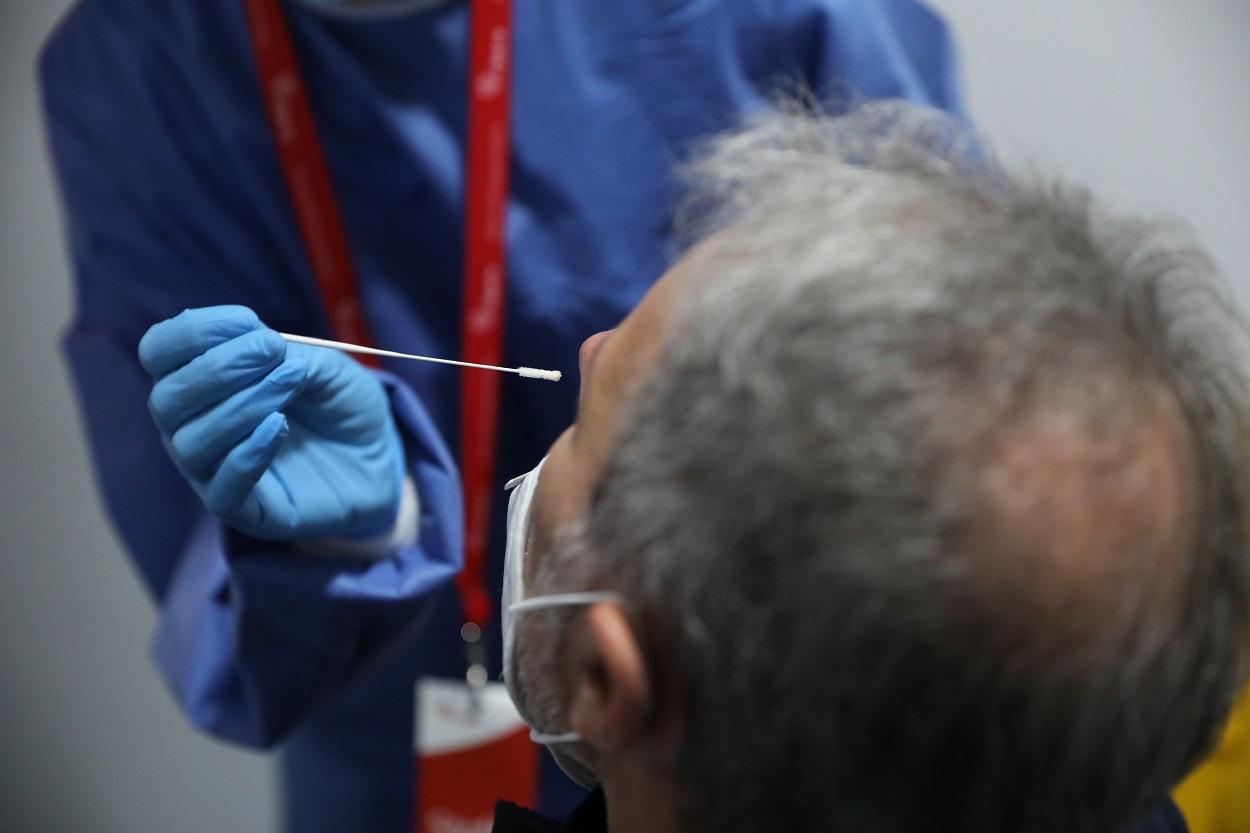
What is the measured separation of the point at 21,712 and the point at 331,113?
1.08 metres

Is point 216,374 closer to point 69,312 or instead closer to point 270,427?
point 270,427

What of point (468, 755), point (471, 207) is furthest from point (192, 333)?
point (468, 755)

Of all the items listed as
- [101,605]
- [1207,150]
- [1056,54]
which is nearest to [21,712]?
[101,605]

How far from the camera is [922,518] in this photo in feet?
1.39

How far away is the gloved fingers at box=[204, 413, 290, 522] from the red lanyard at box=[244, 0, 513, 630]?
12.2 inches

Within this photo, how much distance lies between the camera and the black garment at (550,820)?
2.12 ft

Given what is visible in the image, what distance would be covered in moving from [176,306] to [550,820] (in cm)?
64

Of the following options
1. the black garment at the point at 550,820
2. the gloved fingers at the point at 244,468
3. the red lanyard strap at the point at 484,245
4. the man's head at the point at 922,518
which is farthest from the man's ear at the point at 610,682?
the red lanyard strap at the point at 484,245

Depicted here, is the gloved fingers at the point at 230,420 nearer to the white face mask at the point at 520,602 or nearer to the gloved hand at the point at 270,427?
the gloved hand at the point at 270,427

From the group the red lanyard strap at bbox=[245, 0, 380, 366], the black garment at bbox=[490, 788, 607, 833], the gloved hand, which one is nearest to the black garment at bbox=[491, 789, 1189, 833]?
the black garment at bbox=[490, 788, 607, 833]

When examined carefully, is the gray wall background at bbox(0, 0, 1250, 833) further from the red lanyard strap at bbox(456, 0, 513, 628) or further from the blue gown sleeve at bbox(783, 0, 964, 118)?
the red lanyard strap at bbox(456, 0, 513, 628)

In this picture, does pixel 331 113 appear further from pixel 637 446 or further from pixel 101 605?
pixel 101 605

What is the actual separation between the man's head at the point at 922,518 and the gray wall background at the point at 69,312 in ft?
2.53

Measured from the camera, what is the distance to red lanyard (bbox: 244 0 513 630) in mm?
964
